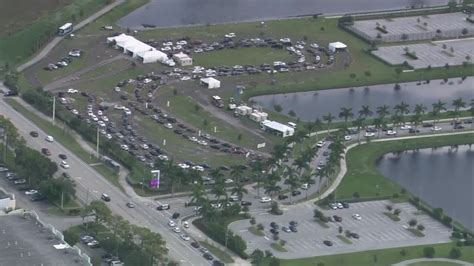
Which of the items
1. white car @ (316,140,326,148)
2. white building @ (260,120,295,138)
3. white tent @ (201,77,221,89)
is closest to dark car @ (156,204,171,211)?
white car @ (316,140,326,148)

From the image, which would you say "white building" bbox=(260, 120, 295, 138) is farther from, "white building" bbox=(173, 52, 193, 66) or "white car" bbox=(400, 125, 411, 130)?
"white building" bbox=(173, 52, 193, 66)

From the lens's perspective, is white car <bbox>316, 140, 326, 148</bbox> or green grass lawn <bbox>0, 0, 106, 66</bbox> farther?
green grass lawn <bbox>0, 0, 106, 66</bbox>

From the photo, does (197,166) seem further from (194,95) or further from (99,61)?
(99,61)

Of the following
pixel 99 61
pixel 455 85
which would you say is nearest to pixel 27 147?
pixel 99 61

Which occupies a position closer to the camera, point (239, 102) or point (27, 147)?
point (27, 147)

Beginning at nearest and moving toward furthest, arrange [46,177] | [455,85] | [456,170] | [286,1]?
[46,177] < [456,170] < [455,85] < [286,1]

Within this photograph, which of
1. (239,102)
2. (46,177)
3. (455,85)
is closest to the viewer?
(46,177)

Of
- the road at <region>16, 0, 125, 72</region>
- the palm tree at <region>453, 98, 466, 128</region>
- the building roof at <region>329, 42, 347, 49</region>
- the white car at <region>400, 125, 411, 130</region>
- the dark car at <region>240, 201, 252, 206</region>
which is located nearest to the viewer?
the dark car at <region>240, 201, 252, 206</region>
